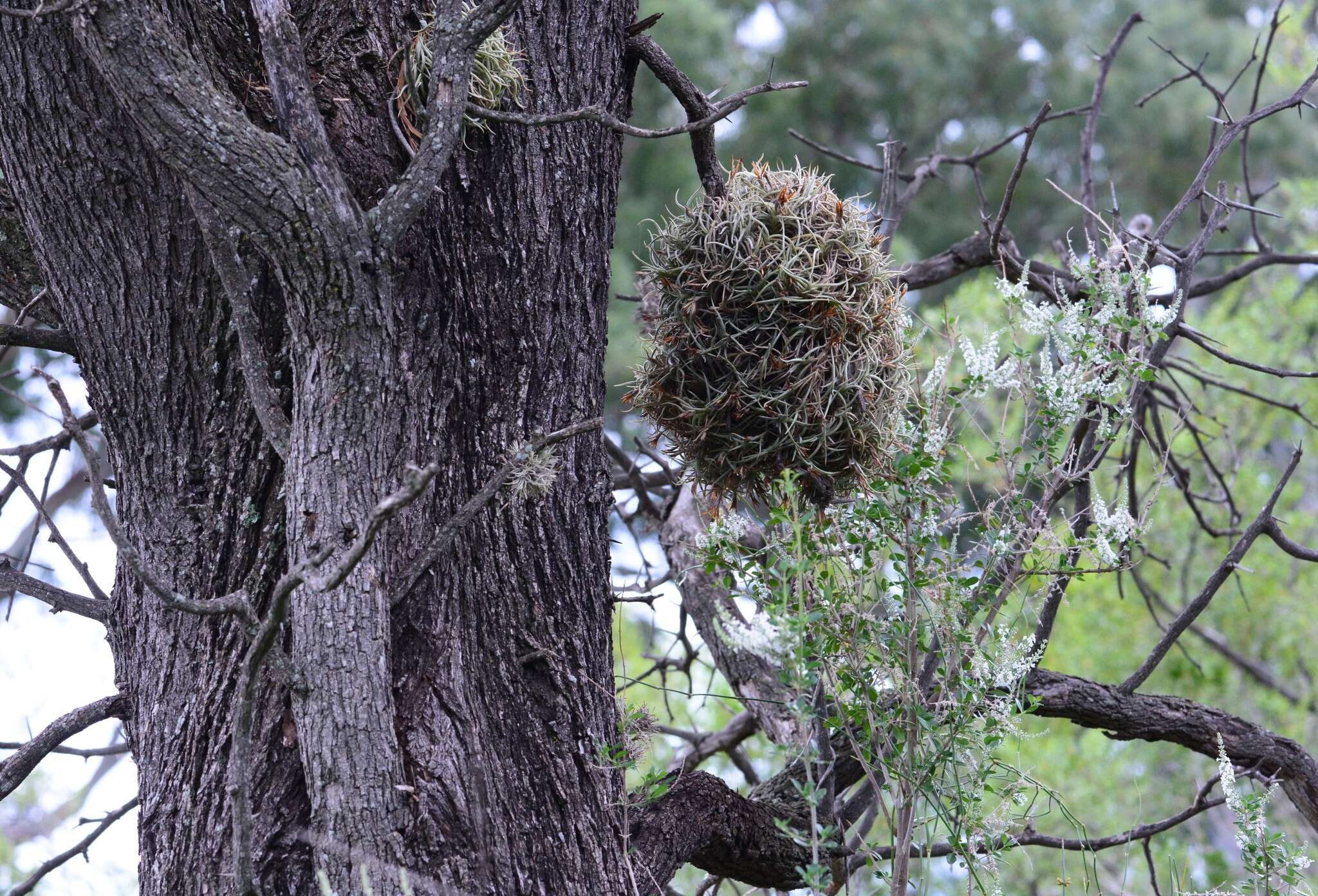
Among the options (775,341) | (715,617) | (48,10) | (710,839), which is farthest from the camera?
(715,617)

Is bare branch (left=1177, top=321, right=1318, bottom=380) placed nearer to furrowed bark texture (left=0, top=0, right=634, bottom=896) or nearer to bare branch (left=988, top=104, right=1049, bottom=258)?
bare branch (left=988, top=104, right=1049, bottom=258)

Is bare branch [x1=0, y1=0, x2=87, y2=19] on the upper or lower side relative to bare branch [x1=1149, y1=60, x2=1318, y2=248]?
lower

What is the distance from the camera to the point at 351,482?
1581 millimetres

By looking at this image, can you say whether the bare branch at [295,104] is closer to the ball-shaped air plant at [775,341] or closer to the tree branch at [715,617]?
the ball-shaped air plant at [775,341]

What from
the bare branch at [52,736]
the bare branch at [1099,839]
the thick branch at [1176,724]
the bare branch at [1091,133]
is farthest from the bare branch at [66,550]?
the bare branch at [1091,133]

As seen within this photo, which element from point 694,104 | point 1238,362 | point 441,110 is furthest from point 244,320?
point 1238,362

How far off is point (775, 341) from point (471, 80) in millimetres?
631

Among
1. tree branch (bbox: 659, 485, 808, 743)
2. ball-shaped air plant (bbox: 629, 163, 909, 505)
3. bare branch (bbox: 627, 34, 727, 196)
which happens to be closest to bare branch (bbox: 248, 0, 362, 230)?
ball-shaped air plant (bbox: 629, 163, 909, 505)

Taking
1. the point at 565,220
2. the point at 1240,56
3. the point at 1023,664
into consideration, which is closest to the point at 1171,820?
the point at 1023,664

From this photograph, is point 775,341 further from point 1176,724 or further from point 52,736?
point 1176,724

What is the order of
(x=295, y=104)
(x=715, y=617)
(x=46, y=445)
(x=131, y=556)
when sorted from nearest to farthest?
(x=131, y=556)
(x=295, y=104)
(x=46, y=445)
(x=715, y=617)

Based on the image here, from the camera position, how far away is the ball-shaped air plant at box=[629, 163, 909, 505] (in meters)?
1.82

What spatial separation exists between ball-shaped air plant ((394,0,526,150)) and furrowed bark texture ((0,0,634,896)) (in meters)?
0.05

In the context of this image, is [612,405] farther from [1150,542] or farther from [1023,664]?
[1023,664]
